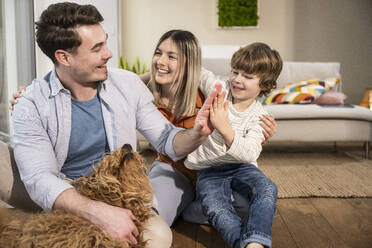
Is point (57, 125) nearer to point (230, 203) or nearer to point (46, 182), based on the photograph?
point (46, 182)

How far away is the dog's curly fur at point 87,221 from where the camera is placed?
36.1 inches

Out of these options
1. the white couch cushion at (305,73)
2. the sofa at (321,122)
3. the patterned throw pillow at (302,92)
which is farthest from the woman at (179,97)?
the white couch cushion at (305,73)

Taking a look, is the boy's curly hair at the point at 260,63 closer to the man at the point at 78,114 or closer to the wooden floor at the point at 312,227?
the man at the point at 78,114

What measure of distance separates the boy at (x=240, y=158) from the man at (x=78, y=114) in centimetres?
25

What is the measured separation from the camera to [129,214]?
101cm

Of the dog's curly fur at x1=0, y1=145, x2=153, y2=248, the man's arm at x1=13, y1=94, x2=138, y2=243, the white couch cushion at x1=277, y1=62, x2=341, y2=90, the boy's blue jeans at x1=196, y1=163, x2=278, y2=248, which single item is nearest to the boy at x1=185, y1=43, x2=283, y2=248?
the boy's blue jeans at x1=196, y1=163, x2=278, y2=248

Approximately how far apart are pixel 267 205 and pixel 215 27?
4.68 metres

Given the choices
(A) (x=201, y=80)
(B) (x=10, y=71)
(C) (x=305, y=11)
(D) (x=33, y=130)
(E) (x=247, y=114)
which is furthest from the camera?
(C) (x=305, y=11)

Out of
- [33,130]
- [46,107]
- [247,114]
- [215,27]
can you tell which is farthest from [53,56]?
[215,27]

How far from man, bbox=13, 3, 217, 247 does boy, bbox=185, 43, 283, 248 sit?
249 mm

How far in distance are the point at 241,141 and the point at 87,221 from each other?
2.51 feet

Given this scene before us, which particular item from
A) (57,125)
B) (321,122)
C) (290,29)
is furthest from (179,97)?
(290,29)

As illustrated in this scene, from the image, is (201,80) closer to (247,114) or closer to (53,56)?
(247,114)

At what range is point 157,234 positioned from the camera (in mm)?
1270
